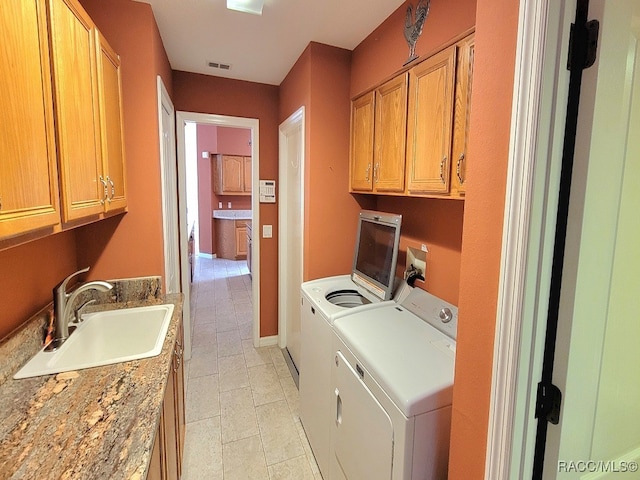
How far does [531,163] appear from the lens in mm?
A: 732

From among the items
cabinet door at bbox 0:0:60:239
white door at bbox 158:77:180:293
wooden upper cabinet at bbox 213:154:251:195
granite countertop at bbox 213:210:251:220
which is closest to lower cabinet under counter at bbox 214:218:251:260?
granite countertop at bbox 213:210:251:220

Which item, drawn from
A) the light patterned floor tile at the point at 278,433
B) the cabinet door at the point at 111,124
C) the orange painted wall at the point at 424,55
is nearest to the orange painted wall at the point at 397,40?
the orange painted wall at the point at 424,55

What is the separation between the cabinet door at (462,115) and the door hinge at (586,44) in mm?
588

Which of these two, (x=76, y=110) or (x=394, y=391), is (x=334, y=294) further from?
(x=76, y=110)

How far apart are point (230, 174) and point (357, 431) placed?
633cm

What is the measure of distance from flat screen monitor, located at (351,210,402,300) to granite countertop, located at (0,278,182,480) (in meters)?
1.19

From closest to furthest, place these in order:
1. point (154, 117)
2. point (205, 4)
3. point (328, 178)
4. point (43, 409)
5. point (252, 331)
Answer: point (43, 409), point (205, 4), point (154, 117), point (328, 178), point (252, 331)

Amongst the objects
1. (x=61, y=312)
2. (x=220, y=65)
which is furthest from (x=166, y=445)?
(x=220, y=65)

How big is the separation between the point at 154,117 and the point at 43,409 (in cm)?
154

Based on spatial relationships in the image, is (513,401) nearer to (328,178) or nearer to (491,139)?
(491,139)

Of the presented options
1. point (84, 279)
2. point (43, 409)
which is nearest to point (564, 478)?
point (43, 409)

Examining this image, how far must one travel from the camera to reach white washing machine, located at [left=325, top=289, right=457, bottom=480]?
1.09m

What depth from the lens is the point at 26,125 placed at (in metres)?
0.84

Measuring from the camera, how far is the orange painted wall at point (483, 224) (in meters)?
0.80
